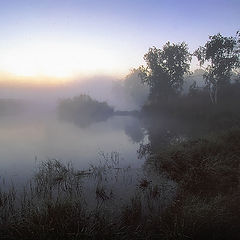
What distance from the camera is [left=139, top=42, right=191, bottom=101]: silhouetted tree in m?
69.4

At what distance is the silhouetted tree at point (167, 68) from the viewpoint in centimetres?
6938

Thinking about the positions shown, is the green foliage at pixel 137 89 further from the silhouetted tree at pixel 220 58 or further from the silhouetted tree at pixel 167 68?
the silhouetted tree at pixel 220 58

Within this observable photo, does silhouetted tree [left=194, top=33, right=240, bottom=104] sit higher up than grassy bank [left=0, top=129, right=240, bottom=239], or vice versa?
silhouetted tree [left=194, top=33, right=240, bottom=104]

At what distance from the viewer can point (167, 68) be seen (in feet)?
233

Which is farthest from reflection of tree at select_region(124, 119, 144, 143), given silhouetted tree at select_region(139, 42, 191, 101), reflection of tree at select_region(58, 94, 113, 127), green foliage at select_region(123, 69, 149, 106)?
green foliage at select_region(123, 69, 149, 106)

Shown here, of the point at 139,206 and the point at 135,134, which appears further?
the point at 135,134

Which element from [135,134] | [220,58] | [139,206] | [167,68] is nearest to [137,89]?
[167,68]

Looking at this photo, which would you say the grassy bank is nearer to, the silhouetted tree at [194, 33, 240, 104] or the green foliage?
the silhouetted tree at [194, 33, 240, 104]

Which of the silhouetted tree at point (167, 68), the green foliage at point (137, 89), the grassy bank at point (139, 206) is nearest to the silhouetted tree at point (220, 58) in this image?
the silhouetted tree at point (167, 68)

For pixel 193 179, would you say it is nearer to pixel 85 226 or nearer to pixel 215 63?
pixel 85 226

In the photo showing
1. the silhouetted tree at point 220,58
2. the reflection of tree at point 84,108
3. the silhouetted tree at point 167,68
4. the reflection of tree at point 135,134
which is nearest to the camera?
the reflection of tree at point 135,134

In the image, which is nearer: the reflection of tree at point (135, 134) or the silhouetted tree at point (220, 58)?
the reflection of tree at point (135, 134)

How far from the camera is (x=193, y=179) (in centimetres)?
1397

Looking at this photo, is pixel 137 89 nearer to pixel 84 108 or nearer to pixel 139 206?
pixel 84 108
